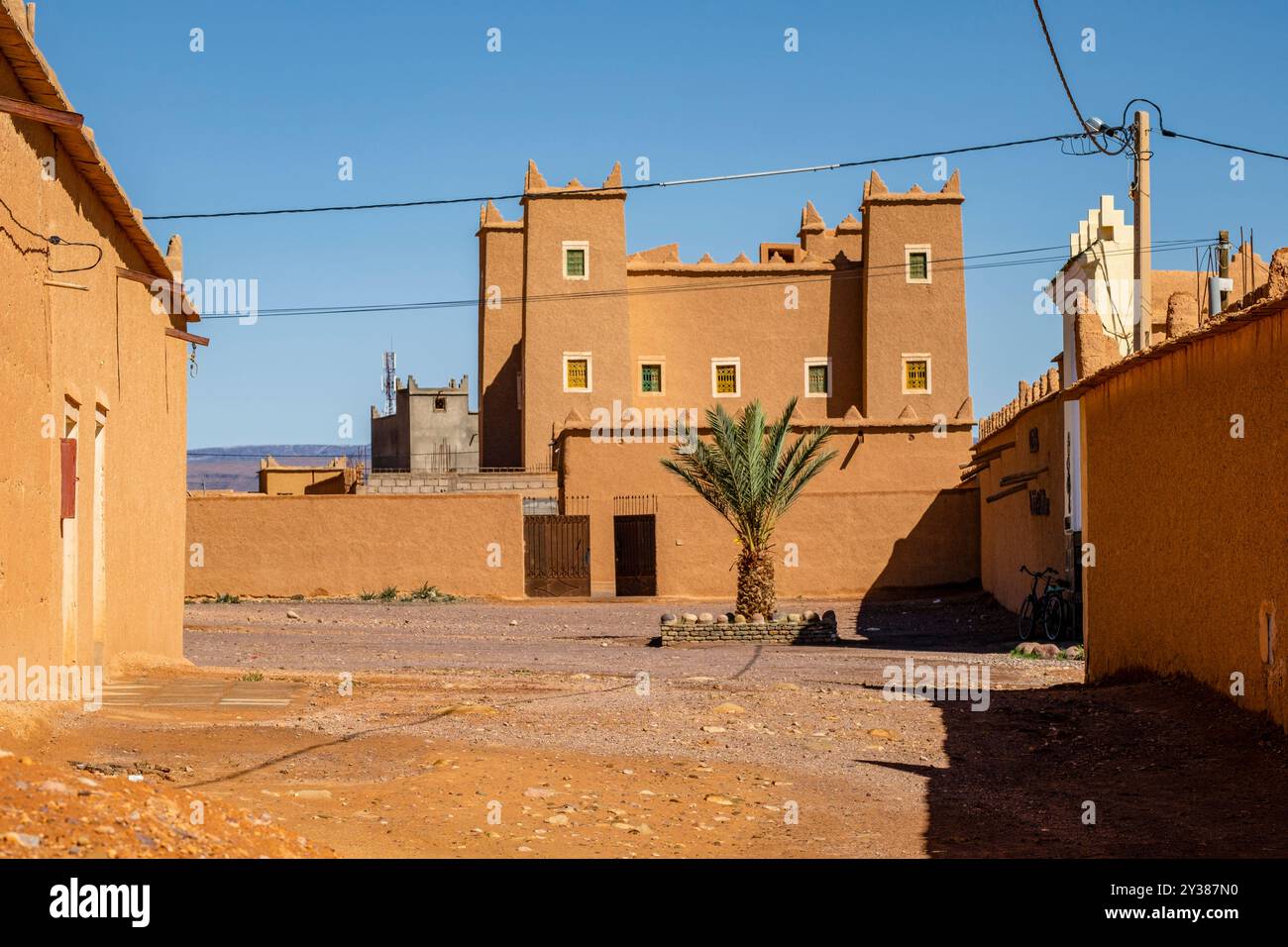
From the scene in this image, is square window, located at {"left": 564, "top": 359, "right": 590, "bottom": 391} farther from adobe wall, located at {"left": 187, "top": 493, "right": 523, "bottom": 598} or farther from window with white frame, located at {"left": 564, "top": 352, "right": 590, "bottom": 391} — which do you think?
adobe wall, located at {"left": 187, "top": 493, "right": 523, "bottom": 598}

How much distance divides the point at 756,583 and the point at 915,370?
940 inches

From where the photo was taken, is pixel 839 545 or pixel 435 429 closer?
pixel 839 545

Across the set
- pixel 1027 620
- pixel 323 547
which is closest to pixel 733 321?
pixel 323 547

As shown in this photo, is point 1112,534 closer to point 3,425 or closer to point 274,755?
point 274,755

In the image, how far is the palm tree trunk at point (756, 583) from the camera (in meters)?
24.8

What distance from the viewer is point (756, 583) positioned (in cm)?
2480

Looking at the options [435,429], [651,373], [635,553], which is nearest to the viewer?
[635,553]

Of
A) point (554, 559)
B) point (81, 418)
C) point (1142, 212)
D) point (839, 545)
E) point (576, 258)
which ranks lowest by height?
point (554, 559)

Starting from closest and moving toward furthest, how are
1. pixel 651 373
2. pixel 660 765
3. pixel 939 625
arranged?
pixel 660 765
pixel 939 625
pixel 651 373

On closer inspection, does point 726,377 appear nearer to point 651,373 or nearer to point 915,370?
point 651,373

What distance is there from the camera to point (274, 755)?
1035 centimetres

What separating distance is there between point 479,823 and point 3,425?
13.6 feet

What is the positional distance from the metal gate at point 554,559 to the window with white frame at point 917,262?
16.9 metres

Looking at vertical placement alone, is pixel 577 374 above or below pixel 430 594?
above
